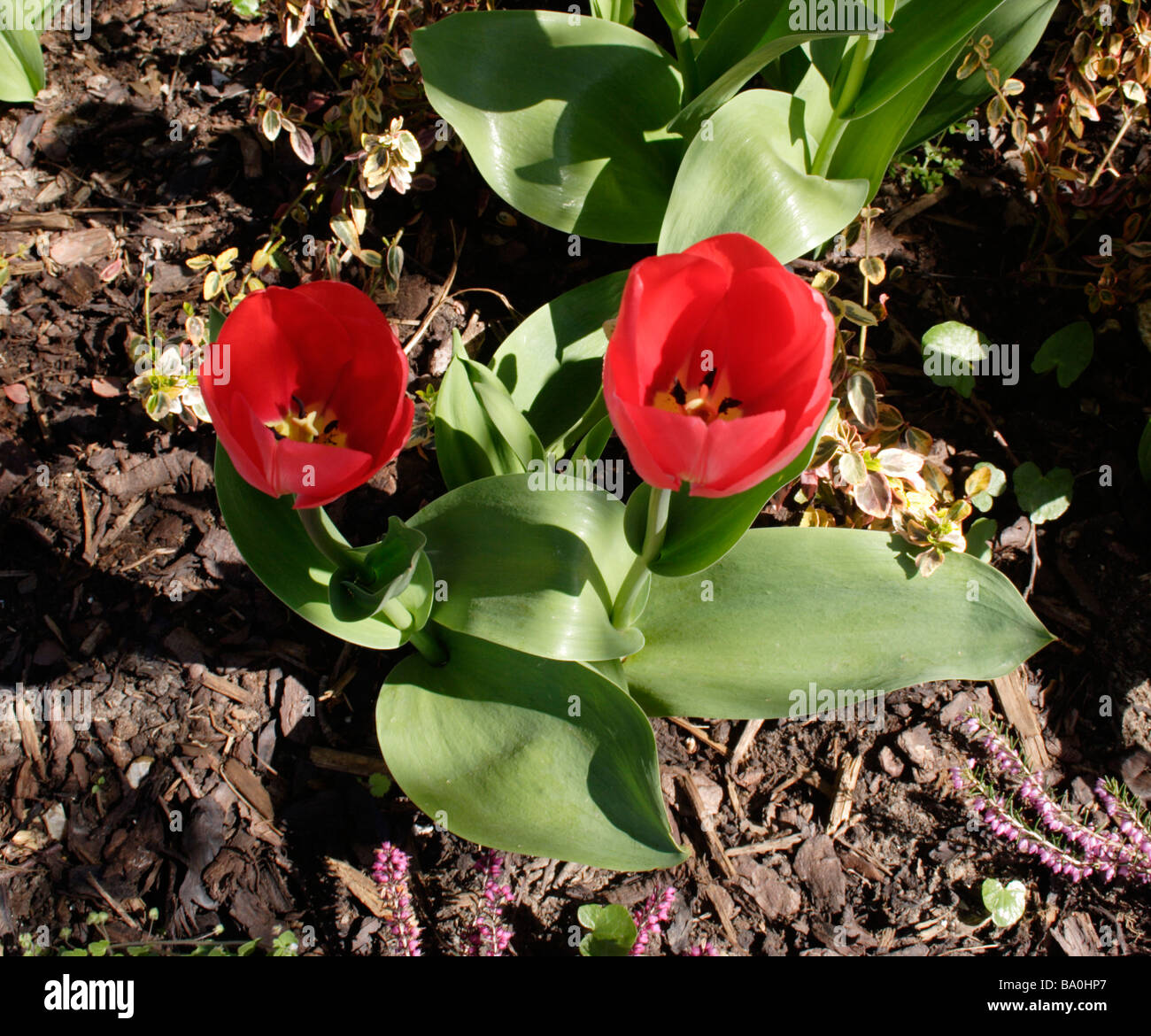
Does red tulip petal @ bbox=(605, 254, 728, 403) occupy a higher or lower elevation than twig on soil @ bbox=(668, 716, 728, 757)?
higher

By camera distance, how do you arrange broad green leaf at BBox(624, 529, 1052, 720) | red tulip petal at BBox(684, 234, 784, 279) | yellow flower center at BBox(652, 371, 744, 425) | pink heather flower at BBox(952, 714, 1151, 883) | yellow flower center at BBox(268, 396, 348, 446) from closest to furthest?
1. red tulip petal at BBox(684, 234, 784, 279)
2. yellow flower center at BBox(652, 371, 744, 425)
3. yellow flower center at BBox(268, 396, 348, 446)
4. broad green leaf at BBox(624, 529, 1052, 720)
5. pink heather flower at BBox(952, 714, 1151, 883)

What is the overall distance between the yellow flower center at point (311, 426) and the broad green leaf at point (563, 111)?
0.82 m

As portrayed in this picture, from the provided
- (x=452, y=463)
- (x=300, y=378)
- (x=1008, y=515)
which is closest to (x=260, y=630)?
(x=452, y=463)

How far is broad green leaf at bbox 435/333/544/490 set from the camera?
1705 mm

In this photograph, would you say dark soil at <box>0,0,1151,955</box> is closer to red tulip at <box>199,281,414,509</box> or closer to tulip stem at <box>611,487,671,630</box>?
tulip stem at <box>611,487,671,630</box>

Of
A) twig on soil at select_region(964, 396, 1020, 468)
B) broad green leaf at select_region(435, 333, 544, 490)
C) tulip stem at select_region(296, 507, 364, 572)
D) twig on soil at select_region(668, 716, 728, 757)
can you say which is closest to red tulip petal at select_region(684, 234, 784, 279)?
broad green leaf at select_region(435, 333, 544, 490)

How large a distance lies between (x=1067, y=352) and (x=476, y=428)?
1634mm

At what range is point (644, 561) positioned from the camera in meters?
1.52

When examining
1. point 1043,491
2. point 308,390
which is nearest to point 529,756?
point 308,390

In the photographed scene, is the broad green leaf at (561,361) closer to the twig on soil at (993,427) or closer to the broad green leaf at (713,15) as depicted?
the broad green leaf at (713,15)

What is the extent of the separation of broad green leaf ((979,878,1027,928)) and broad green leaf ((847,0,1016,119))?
1.74m

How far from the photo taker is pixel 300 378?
142cm

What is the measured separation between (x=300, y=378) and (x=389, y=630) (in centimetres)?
51

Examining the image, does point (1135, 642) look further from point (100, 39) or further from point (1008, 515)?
point (100, 39)
